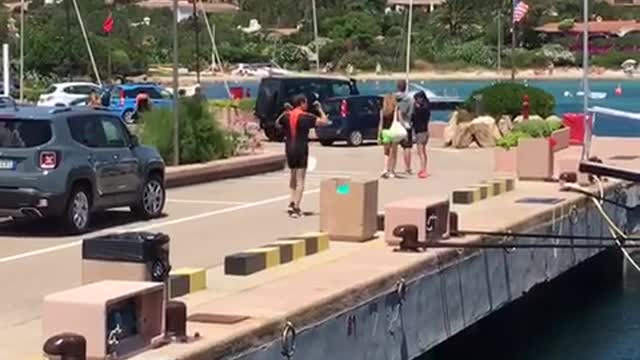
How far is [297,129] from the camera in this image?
20984 millimetres

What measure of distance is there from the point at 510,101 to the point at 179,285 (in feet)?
89.4

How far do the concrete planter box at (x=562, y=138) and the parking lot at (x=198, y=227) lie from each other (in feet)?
5.16

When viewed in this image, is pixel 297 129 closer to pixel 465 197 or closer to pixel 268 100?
pixel 465 197

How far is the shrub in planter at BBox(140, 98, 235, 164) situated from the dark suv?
7.31m

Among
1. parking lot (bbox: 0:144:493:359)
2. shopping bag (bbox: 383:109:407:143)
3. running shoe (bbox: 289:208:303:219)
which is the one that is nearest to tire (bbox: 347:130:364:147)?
parking lot (bbox: 0:144:493:359)

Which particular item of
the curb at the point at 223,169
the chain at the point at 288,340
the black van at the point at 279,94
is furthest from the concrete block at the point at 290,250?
the black van at the point at 279,94

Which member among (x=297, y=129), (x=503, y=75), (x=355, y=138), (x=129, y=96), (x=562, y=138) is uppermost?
(x=297, y=129)

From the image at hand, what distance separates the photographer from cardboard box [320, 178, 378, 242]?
56.0ft

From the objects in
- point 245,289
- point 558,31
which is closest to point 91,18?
point 558,31

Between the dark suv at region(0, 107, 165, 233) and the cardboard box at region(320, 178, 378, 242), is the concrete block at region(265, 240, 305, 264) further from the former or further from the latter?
the dark suv at region(0, 107, 165, 233)

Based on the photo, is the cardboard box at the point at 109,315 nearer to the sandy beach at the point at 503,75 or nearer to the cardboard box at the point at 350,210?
the cardboard box at the point at 350,210

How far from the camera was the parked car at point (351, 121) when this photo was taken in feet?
128

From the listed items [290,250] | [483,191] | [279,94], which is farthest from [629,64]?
[290,250]

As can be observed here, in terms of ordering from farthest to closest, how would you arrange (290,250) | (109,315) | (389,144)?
(389,144) < (290,250) < (109,315)
